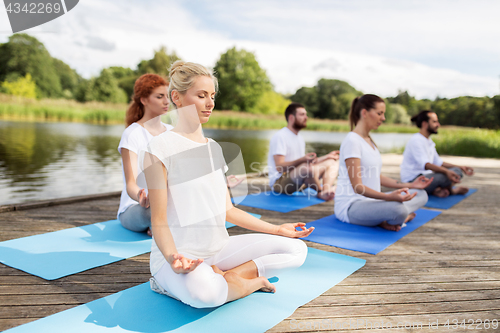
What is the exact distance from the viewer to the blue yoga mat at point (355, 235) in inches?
103

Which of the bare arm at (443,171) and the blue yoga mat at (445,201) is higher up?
the bare arm at (443,171)

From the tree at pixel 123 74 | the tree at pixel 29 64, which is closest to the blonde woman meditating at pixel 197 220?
the tree at pixel 29 64

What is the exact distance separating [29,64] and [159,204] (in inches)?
1445

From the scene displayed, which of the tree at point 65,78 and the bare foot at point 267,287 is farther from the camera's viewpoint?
the tree at point 65,78

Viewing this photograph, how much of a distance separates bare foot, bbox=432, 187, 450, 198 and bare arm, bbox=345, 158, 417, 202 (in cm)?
202

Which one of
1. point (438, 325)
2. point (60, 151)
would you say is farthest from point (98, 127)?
point (438, 325)

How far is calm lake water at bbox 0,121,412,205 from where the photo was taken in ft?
21.6

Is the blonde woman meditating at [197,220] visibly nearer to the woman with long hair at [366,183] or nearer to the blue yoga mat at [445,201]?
the woman with long hair at [366,183]

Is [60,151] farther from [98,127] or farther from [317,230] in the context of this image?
[317,230]

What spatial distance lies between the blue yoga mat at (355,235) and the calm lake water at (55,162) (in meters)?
4.71

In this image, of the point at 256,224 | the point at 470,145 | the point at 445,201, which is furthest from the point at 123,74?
the point at 256,224

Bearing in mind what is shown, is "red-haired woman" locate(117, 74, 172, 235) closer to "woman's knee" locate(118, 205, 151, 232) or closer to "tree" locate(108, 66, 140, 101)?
"woman's knee" locate(118, 205, 151, 232)

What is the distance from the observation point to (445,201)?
4.36 meters

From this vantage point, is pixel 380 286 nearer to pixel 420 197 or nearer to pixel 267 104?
pixel 420 197
